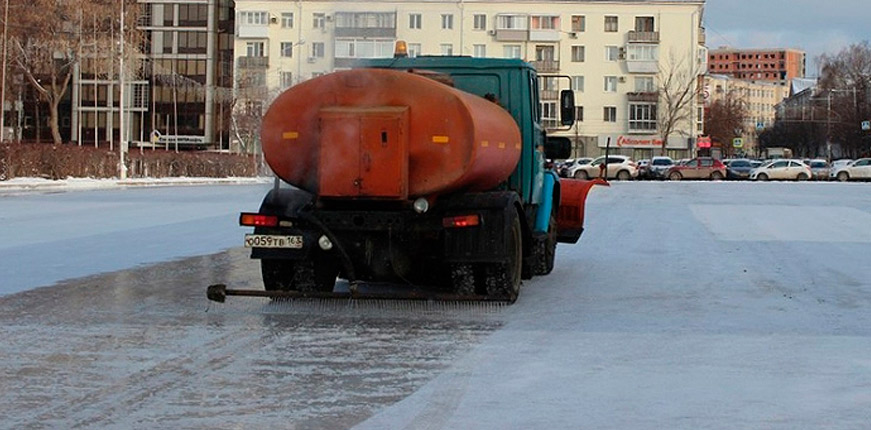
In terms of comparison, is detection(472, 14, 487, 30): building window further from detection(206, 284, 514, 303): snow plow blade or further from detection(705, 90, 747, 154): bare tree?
detection(206, 284, 514, 303): snow plow blade

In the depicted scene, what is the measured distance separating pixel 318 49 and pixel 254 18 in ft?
44.7

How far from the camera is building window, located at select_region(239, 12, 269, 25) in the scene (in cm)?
2052

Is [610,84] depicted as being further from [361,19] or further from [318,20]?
[361,19]

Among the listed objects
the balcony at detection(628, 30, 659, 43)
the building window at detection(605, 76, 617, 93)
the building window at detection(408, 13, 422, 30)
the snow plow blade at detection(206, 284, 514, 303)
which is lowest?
the snow plow blade at detection(206, 284, 514, 303)

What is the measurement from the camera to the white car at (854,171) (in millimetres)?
70750

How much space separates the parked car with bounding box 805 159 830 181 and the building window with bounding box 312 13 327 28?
66765mm

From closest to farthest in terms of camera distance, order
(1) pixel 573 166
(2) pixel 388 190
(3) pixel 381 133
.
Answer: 1. (3) pixel 381 133
2. (2) pixel 388 190
3. (1) pixel 573 166

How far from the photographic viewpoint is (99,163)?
5453cm

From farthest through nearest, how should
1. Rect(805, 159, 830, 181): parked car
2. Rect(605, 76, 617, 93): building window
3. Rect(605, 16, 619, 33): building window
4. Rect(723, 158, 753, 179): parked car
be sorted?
Rect(605, 76, 617, 93): building window, Rect(605, 16, 619, 33): building window, Rect(805, 159, 830, 181): parked car, Rect(723, 158, 753, 179): parked car

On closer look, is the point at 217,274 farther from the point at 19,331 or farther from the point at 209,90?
the point at 209,90

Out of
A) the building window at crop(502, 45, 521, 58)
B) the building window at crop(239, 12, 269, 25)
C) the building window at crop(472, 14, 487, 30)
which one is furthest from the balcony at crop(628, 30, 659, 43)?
the building window at crop(239, 12, 269, 25)

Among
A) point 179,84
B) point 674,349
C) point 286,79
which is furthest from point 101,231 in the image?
point 179,84

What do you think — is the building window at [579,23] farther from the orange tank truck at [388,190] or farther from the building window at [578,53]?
the orange tank truck at [388,190]

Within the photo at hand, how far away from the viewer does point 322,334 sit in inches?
388
